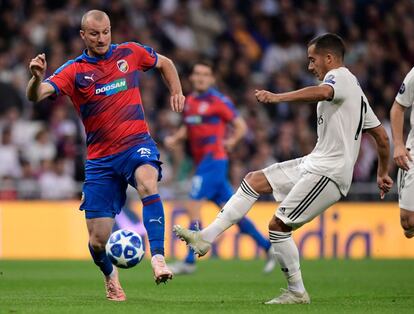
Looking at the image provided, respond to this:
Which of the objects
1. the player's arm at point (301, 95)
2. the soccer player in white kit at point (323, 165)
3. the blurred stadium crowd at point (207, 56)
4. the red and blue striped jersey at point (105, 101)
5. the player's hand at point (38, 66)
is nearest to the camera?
the player's arm at point (301, 95)

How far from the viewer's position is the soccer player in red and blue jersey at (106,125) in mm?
9055

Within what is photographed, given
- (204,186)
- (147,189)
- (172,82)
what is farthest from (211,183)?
(147,189)

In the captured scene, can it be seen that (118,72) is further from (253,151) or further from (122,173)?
(253,151)

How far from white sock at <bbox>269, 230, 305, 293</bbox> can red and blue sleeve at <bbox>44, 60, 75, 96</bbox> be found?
7.11 ft

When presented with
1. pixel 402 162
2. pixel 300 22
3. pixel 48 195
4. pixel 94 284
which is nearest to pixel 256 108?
pixel 300 22

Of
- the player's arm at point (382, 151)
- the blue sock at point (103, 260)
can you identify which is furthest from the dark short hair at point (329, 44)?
the blue sock at point (103, 260)

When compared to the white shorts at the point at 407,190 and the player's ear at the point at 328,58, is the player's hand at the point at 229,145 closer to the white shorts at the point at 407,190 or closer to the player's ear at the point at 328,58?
the white shorts at the point at 407,190

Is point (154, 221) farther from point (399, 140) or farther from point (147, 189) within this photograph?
point (399, 140)

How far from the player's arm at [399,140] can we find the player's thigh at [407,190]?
207 mm

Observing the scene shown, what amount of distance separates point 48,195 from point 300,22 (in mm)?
7723

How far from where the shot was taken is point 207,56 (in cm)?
2178

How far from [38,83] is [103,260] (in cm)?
175

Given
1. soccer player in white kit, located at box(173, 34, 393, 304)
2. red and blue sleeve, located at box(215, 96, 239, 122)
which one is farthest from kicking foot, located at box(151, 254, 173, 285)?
red and blue sleeve, located at box(215, 96, 239, 122)

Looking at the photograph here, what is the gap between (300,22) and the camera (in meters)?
22.6
